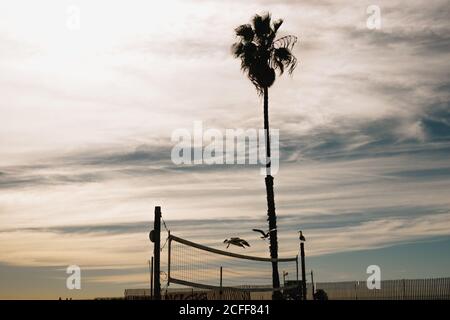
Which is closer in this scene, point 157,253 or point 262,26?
point 157,253

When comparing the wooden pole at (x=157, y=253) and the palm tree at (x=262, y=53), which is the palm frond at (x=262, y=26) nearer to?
the palm tree at (x=262, y=53)

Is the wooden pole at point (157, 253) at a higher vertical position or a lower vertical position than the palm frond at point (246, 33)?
lower

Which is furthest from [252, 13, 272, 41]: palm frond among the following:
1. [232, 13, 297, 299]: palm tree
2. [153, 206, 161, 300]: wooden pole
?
[153, 206, 161, 300]: wooden pole

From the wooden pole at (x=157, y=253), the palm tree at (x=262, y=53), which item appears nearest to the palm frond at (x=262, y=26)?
the palm tree at (x=262, y=53)

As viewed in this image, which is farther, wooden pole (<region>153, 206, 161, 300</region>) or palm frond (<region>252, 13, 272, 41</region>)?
palm frond (<region>252, 13, 272, 41</region>)

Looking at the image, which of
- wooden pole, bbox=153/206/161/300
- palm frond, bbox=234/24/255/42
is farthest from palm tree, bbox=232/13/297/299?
wooden pole, bbox=153/206/161/300

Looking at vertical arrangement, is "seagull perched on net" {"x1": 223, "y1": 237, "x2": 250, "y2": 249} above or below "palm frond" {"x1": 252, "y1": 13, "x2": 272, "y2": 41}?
below

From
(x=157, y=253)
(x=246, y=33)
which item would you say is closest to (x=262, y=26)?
(x=246, y=33)

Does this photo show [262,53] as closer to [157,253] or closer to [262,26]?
[262,26]

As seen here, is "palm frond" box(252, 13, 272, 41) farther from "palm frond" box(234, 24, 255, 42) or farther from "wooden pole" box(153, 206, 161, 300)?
"wooden pole" box(153, 206, 161, 300)
